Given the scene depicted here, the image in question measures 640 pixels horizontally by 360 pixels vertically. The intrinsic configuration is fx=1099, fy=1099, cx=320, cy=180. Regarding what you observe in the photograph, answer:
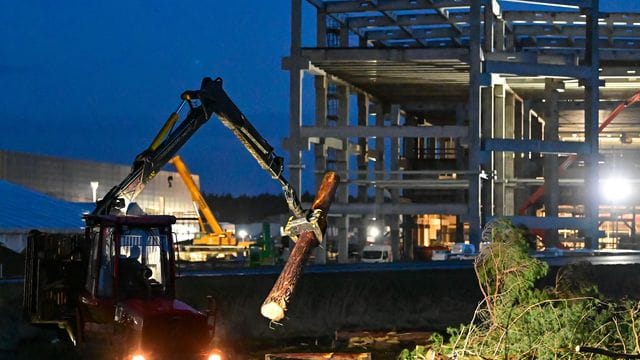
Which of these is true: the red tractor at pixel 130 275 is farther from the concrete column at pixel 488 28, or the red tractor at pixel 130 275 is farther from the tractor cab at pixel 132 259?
the concrete column at pixel 488 28

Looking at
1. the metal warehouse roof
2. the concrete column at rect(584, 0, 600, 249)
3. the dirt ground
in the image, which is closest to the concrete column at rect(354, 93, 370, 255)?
the concrete column at rect(584, 0, 600, 249)

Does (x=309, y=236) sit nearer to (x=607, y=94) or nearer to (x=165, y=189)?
(x=607, y=94)

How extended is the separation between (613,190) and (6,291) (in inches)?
1862

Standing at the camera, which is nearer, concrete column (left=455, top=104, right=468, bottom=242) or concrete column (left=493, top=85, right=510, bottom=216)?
concrete column (left=493, top=85, right=510, bottom=216)

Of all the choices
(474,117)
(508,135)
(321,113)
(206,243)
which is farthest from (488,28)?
(206,243)

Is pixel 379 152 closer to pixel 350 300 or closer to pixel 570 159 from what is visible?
pixel 570 159

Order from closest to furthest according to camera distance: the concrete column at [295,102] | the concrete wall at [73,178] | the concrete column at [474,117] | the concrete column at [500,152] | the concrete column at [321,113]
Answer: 1. the concrete column at [474,117]
2. the concrete column at [295,102]
3. the concrete column at [321,113]
4. the concrete column at [500,152]
5. the concrete wall at [73,178]

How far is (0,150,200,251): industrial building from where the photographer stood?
57.2 metres

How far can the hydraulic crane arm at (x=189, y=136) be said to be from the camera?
2191 cm

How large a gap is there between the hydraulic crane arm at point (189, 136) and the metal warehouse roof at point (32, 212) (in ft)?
107

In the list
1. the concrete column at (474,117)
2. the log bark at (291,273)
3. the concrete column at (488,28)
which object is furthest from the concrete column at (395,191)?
the log bark at (291,273)

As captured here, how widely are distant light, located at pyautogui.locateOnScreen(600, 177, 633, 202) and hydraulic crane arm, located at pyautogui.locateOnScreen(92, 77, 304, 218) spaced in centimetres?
4997

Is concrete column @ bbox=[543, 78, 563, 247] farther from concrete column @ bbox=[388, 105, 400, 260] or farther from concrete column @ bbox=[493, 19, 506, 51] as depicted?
concrete column @ bbox=[388, 105, 400, 260]

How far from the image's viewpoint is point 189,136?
2261 centimetres
